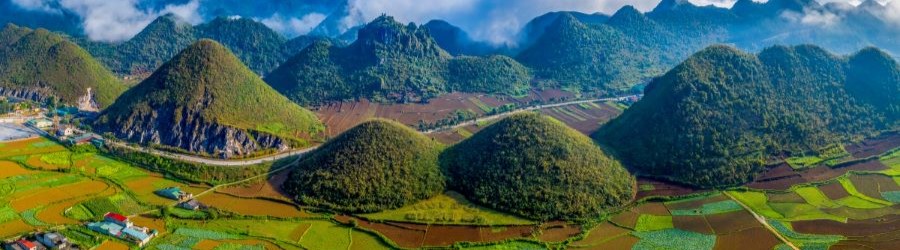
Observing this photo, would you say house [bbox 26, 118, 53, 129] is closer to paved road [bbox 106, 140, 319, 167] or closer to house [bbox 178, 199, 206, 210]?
paved road [bbox 106, 140, 319, 167]

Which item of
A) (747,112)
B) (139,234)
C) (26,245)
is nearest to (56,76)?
(26,245)

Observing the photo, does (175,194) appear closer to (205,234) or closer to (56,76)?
(205,234)

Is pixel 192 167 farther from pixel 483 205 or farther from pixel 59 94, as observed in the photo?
pixel 59 94

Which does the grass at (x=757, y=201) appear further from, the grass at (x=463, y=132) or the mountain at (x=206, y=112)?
the mountain at (x=206, y=112)

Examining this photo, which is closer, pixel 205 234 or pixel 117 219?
pixel 205 234

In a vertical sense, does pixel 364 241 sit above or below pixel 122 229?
above

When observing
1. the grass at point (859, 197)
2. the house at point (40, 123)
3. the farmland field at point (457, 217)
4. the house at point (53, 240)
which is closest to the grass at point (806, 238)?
the farmland field at point (457, 217)
